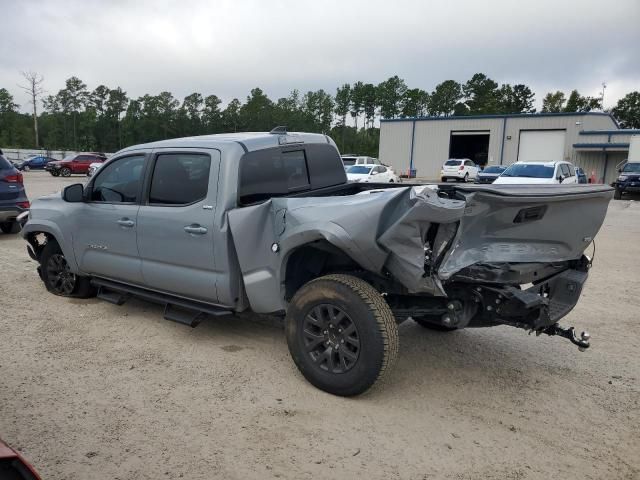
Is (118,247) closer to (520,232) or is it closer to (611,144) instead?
(520,232)

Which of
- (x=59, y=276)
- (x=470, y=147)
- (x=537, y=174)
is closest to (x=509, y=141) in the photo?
Answer: (x=470, y=147)

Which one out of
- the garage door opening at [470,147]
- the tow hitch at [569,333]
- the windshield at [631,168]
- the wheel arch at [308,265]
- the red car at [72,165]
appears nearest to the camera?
the tow hitch at [569,333]

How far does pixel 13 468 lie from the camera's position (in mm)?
1709

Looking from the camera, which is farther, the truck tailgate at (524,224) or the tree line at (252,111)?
the tree line at (252,111)

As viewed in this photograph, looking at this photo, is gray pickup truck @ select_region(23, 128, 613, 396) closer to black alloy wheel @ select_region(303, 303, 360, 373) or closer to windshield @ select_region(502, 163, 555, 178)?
black alloy wheel @ select_region(303, 303, 360, 373)

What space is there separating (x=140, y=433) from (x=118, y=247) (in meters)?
2.39

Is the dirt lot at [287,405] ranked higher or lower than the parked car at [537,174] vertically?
lower

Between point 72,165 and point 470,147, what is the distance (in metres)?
36.2

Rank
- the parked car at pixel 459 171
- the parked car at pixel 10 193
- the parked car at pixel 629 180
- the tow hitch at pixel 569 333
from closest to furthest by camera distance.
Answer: the tow hitch at pixel 569 333 < the parked car at pixel 10 193 < the parked car at pixel 629 180 < the parked car at pixel 459 171

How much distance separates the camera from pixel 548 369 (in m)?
4.38

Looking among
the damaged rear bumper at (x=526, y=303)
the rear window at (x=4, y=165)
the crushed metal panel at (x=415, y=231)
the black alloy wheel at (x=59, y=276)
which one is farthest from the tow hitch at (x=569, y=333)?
the rear window at (x=4, y=165)

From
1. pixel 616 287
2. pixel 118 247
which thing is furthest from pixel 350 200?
pixel 616 287

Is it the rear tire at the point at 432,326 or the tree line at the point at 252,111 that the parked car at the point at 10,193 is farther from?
the tree line at the point at 252,111

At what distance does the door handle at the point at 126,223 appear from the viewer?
4965 mm
